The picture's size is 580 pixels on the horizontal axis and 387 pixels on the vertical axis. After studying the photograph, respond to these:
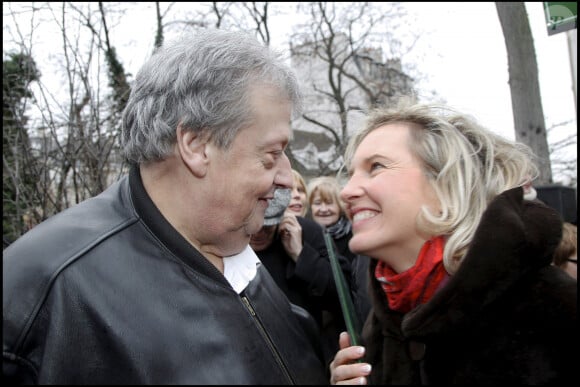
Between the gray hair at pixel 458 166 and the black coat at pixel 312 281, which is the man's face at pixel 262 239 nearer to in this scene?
the black coat at pixel 312 281

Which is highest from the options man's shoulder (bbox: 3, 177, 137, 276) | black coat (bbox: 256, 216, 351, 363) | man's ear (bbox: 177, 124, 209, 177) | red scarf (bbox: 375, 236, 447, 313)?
man's ear (bbox: 177, 124, 209, 177)

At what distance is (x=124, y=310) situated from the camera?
1.24 meters

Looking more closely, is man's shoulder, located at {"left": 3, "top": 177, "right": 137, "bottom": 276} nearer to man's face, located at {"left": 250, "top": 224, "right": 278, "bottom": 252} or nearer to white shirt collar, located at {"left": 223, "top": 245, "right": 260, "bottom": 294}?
white shirt collar, located at {"left": 223, "top": 245, "right": 260, "bottom": 294}

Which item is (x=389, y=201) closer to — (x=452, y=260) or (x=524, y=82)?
(x=452, y=260)

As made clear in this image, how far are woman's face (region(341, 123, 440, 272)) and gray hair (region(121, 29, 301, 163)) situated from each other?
0.54m

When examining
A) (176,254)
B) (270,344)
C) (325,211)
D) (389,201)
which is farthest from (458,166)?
(325,211)

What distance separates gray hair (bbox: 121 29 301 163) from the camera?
1.46 m

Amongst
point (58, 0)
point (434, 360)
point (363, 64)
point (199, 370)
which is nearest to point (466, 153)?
point (434, 360)

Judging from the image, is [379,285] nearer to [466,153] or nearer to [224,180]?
[466,153]

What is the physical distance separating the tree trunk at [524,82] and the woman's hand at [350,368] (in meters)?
5.29

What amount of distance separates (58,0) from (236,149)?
3311 millimetres

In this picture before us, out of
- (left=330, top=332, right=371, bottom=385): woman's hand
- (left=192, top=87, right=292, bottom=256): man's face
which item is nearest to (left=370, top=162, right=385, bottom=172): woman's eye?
(left=192, top=87, right=292, bottom=256): man's face

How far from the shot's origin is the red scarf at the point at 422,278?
5.74 ft

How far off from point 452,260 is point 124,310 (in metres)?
1.05
